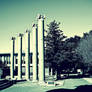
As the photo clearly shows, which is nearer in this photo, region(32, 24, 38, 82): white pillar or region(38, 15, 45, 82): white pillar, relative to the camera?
region(38, 15, 45, 82): white pillar

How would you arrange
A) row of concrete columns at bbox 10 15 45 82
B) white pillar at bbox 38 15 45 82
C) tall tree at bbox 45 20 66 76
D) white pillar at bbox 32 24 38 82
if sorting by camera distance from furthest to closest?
tall tree at bbox 45 20 66 76 → white pillar at bbox 32 24 38 82 → row of concrete columns at bbox 10 15 45 82 → white pillar at bbox 38 15 45 82

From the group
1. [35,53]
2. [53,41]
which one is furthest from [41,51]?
[53,41]

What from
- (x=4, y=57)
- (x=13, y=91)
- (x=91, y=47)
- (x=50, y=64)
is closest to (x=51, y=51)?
(x=50, y=64)

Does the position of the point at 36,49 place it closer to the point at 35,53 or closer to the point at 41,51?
the point at 35,53

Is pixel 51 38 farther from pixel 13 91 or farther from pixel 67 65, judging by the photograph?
pixel 13 91

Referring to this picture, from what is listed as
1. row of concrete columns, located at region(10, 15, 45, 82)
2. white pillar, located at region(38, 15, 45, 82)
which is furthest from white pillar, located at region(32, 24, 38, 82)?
white pillar, located at region(38, 15, 45, 82)

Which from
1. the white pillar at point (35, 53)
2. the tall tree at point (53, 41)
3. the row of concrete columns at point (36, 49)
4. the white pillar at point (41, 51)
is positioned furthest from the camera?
the tall tree at point (53, 41)

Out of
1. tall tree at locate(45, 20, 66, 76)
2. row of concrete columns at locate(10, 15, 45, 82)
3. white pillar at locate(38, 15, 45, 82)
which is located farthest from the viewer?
tall tree at locate(45, 20, 66, 76)

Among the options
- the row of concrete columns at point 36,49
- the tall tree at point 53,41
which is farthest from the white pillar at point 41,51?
the tall tree at point 53,41

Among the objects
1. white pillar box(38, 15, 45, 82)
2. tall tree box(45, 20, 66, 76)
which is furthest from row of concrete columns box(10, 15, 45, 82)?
tall tree box(45, 20, 66, 76)

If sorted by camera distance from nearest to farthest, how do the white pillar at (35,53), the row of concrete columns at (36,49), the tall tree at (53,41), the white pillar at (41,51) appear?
the white pillar at (41,51), the row of concrete columns at (36,49), the white pillar at (35,53), the tall tree at (53,41)

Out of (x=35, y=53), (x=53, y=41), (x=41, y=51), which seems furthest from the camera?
(x=53, y=41)

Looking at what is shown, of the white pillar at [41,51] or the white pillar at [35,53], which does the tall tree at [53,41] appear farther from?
the white pillar at [41,51]

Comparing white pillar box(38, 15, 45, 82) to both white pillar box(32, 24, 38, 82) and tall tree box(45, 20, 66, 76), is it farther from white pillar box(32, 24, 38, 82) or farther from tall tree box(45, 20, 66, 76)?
tall tree box(45, 20, 66, 76)
